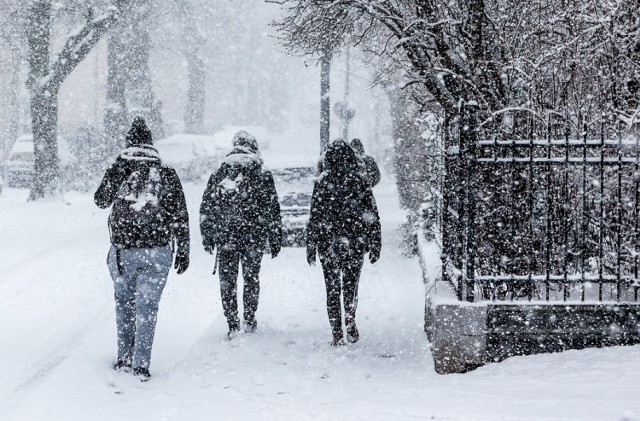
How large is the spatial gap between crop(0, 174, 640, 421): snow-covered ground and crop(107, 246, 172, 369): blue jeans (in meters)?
0.32

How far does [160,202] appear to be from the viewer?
268 inches

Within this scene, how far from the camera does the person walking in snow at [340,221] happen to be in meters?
7.77

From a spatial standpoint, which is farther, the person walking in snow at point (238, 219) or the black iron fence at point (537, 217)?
the person walking in snow at point (238, 219)

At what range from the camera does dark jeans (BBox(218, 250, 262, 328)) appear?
26.3 ft

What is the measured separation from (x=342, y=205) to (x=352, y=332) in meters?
1.22

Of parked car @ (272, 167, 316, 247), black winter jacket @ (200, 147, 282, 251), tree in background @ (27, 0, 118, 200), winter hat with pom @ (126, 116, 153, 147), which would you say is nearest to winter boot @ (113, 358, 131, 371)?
black winter jacket @ (200, 147, 282, 251)

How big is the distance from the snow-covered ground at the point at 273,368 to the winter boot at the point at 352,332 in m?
0.11

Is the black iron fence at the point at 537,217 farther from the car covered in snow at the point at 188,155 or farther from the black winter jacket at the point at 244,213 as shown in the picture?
the car covered in snow at the point at 188,155

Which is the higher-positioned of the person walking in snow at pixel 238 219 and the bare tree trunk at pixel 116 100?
the bare tree trunk at pixel 116 100

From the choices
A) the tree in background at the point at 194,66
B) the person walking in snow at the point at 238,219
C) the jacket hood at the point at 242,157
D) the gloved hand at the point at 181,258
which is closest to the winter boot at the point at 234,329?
the person walking in snow at the point at 238,219

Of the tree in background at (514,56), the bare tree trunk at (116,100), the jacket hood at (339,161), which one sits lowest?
the jacket hood at (339,161)

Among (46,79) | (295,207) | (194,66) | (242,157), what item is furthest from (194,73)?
(242,157)

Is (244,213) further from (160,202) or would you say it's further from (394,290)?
(394,290)

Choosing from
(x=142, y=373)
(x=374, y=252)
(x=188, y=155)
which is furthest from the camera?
(x=188, y=155)
